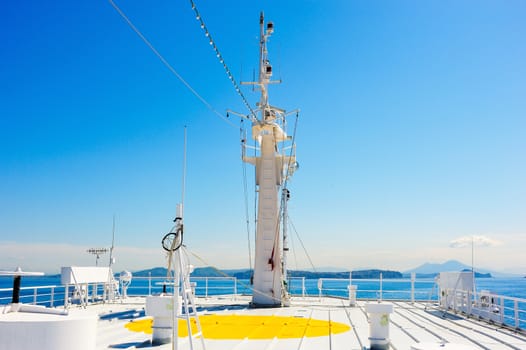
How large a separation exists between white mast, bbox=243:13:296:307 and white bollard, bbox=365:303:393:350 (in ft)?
22.0

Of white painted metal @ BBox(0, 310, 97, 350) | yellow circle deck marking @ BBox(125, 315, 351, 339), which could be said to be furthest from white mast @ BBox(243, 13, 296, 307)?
white painted metal @ BBox(0, 310, 97, 350)

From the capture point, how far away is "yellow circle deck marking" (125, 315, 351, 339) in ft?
31.3

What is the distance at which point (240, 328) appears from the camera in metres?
10.4

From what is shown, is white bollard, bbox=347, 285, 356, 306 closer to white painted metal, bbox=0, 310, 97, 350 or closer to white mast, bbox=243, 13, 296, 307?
white mast, bbox=243, 13, 296, 307

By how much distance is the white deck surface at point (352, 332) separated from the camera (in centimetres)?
841

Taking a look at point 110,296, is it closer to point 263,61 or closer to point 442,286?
point 263,61

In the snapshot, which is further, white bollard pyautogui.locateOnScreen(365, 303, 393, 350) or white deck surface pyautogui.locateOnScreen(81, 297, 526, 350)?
white deck surface pyautogui.locateOnScreen(81, 297, 526, 350)

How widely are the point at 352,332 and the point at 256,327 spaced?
2231 mm

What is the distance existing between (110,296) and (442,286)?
41.1ft

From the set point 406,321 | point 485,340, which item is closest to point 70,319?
point 485,340

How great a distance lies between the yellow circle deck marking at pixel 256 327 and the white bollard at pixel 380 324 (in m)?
1.75

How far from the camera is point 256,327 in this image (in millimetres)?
10562

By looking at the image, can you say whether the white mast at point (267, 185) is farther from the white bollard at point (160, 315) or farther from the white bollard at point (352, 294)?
the white bollard at point (160, 315)

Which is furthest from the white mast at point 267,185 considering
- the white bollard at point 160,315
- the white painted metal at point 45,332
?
the white painted metal at point 45,332
